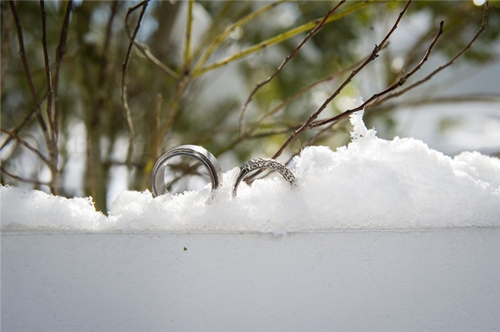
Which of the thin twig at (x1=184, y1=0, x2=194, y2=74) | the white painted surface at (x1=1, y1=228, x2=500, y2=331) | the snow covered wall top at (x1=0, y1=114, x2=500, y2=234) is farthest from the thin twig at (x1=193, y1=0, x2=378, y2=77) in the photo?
the white painted surface at (x1=1, y1=228, x2=500, y2=331)

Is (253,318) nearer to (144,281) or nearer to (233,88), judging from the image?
(144,281)

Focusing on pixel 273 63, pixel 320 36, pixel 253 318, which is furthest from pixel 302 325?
pixel 273 63

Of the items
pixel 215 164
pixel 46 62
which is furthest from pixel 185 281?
pixel 46 62

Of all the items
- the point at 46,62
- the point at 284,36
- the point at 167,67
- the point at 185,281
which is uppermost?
the point at 167,67

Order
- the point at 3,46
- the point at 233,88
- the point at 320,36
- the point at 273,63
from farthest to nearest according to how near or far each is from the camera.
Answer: the point at 233,88, the point at 273,63, the point at 320,36, the point at 3,46

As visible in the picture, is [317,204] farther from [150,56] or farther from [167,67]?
[167,67]

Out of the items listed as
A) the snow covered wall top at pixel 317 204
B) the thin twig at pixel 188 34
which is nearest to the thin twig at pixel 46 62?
the snow covered wall top at pixel 317 204
